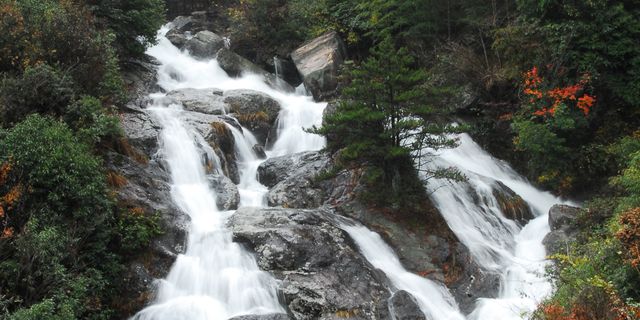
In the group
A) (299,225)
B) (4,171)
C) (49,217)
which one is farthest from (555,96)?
(4,171)

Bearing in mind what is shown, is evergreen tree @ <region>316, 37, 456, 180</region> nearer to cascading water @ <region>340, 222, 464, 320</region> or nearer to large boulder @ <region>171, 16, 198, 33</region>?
cascading water @ <region>340, 222, 464, 320</region>

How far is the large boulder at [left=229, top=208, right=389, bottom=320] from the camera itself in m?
8.70

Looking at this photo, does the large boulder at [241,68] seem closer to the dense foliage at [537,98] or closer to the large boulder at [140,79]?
the large boulder at [140,79]

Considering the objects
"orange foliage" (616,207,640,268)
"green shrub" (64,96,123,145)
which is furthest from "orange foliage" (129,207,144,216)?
"orange foliage" (616,207,640,268)

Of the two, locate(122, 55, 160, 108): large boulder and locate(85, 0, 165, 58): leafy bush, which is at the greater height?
locate(85, 0, 165, 58): leafy bush

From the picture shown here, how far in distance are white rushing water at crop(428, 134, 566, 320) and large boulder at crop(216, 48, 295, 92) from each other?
909cm

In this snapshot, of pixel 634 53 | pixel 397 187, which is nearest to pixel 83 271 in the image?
pixel 397 187

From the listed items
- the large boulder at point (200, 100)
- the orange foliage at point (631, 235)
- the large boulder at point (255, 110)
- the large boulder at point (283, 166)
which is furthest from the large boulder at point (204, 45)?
the orange foliage at point (631, 235)

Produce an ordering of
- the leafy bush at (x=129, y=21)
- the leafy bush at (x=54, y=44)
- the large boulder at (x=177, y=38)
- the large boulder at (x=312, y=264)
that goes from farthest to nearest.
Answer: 1. the large boulder at (x=177, y=38)
2. the leafy bush at (x=129, y=21)
3. the leafy bush at (x=54, y=44)
4. the large boulder at (x=312, y=264)

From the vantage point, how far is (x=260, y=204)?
12.7 meters

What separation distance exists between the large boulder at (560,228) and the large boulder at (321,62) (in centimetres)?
1015

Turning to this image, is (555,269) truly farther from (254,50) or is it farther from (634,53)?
(254,50)

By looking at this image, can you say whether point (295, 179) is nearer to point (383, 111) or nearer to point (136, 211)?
point (383, 111)

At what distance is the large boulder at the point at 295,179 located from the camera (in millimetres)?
12664
